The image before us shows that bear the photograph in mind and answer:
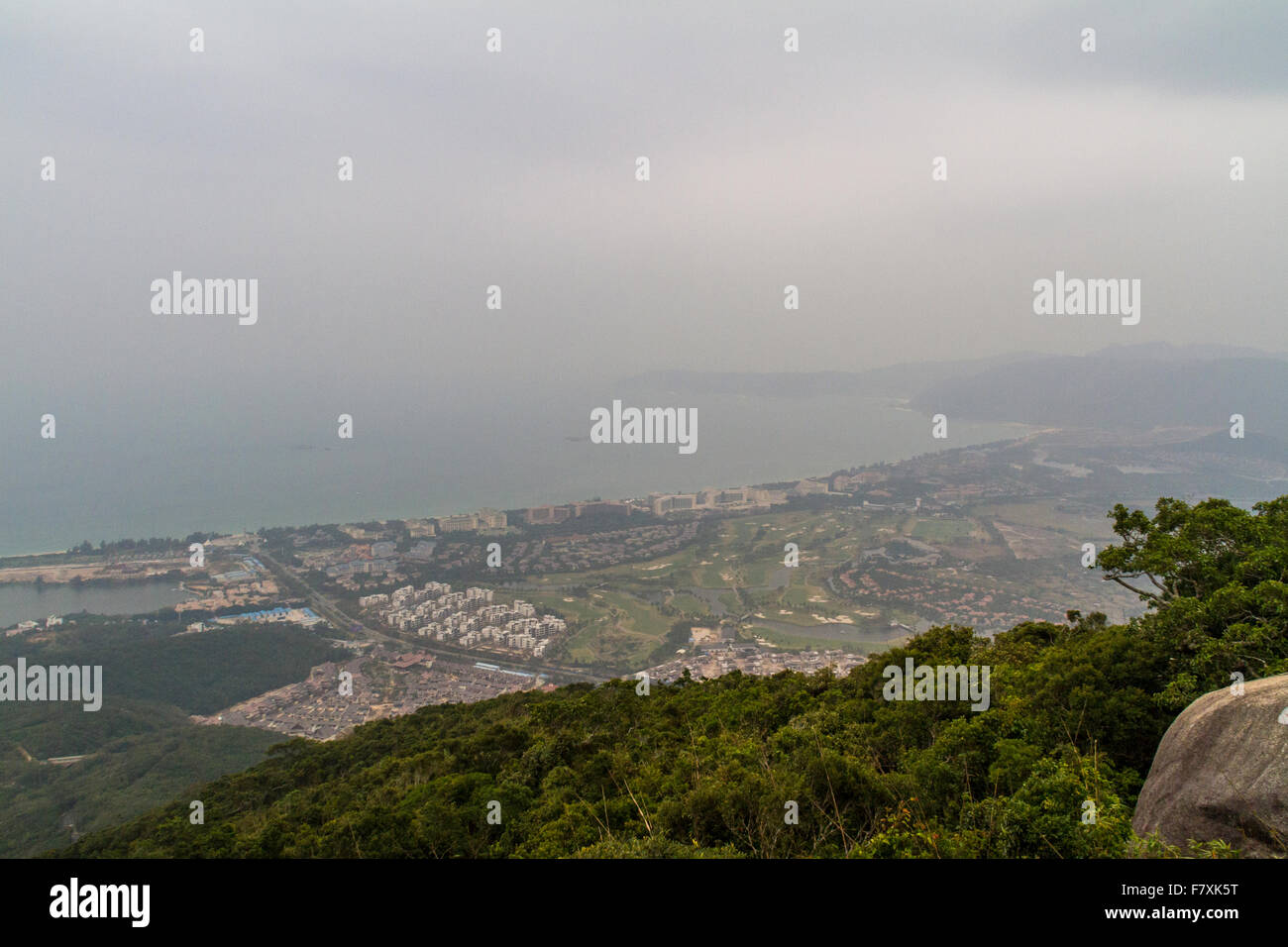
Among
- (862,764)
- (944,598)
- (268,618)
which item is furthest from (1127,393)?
(268,618)

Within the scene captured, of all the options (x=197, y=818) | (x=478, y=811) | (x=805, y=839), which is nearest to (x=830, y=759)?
(x=805, y=839)

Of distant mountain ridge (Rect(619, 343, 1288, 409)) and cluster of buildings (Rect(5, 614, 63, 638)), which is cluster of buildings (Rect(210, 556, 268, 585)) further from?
distant mountain ridge (Rect(619, 343, 1288, 409))
